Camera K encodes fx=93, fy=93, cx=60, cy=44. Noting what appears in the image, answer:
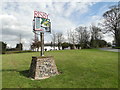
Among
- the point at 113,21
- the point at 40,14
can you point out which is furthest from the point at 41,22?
the point at 113,21

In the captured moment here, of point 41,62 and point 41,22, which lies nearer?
point 41,62

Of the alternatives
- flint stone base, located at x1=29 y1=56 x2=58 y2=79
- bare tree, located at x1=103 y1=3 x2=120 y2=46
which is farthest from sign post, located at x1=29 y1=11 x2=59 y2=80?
bare tree, located at x1=103 y1=3 x2=120 y2=46

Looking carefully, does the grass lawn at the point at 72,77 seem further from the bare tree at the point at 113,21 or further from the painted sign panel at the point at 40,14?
the bare tree at the point at 113,21

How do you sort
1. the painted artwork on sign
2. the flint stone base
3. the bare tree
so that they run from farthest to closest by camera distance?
the bare tree
the painted artwork on sign
the flint stone base

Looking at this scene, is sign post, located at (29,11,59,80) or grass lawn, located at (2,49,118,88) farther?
sign post, located at (29,11,59,80)

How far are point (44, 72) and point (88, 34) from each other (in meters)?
40.0

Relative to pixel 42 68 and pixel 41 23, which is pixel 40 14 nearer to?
pixel 41 23

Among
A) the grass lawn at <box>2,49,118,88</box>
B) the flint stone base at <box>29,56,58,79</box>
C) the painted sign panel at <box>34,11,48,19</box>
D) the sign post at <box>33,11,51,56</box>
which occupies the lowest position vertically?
the grass lawn at <box>2,49,118,88</box>

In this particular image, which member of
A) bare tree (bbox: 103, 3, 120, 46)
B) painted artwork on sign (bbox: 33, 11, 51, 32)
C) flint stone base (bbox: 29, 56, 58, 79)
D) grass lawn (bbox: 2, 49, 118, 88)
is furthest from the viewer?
bare tree (bbox: 103, 3, 120, 46)

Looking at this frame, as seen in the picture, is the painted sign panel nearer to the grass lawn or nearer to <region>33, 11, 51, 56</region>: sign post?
<region>33, 11, 51, 56</region>: sign post

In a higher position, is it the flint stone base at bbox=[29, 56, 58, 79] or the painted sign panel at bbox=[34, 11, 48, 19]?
the painted sign panel at bbox=[34, 11, 48, 19]

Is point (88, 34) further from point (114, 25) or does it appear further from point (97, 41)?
point (114, 25)

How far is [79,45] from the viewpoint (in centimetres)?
4353

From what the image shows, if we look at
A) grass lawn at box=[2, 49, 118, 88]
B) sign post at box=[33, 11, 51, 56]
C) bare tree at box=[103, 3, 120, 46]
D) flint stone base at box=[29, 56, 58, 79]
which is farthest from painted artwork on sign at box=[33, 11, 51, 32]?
bare tree at box=[103, 3, 120, 46]
